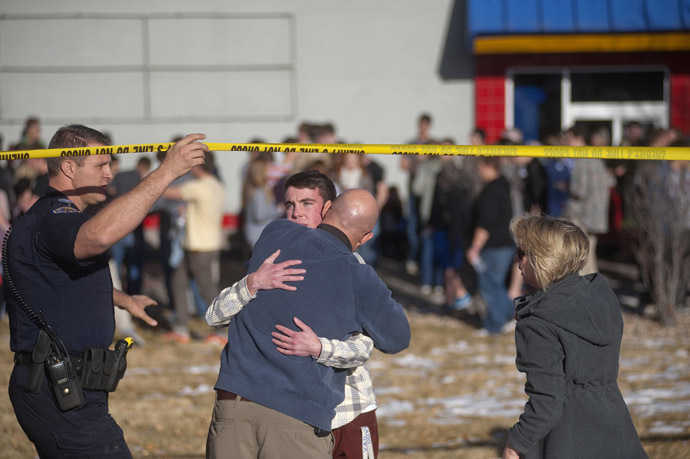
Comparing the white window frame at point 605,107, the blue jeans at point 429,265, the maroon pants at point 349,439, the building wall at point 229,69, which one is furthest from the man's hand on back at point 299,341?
the white window frame at point 605,107

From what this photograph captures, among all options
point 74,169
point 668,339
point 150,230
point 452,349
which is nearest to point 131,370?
point 452,349

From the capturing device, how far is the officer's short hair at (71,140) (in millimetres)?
3658

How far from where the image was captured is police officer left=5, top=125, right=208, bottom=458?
11.1 ft

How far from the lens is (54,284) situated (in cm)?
348

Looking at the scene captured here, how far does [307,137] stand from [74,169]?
22.4 feet

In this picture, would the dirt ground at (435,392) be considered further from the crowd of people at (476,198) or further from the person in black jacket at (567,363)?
the person in black jacket at (567,363)

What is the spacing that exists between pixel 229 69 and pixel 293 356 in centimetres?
1193

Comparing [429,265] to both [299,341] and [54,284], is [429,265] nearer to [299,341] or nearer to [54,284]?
[299,341]

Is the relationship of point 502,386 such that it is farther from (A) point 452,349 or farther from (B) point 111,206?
(B) point 111,206

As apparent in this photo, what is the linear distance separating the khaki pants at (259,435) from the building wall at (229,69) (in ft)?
37.1

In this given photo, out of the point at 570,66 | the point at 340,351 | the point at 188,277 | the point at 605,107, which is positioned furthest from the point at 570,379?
the point at 605,107

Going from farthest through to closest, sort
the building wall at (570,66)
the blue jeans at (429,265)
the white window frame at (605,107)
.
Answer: the white window frame at (605,107) → the building wall at (570,66) → the blue jeans at (429,265)

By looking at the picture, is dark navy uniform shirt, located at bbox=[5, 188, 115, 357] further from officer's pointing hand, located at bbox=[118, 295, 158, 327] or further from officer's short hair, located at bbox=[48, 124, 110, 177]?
officer's pointing hand, located at bbox=[118, 295, 158, 327]

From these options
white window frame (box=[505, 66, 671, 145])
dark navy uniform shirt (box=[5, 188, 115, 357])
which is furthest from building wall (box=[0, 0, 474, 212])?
dark navy uniform shirt (box=[5, 188, 115, 357])
